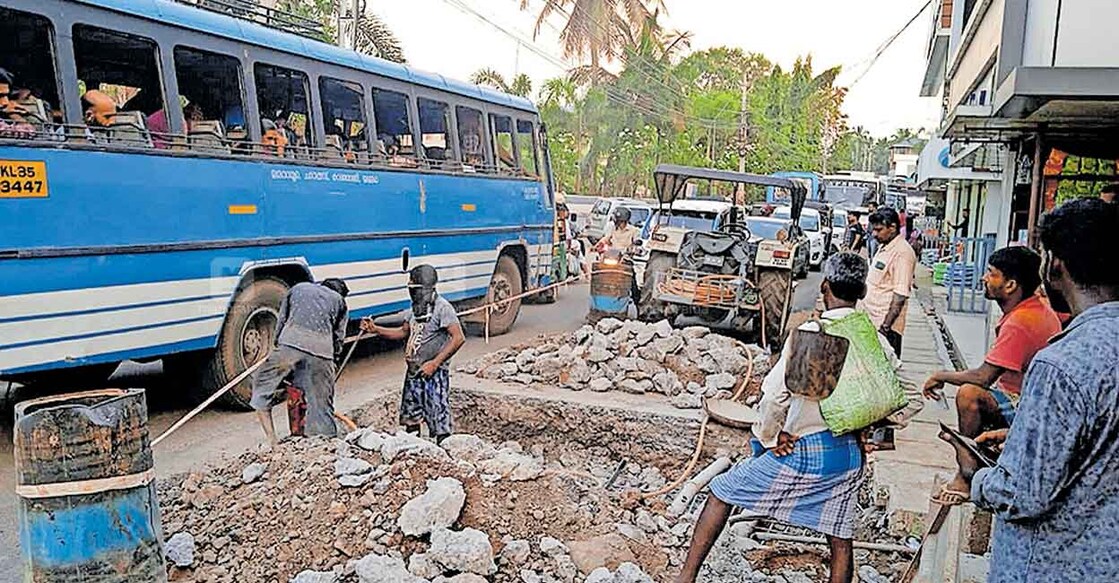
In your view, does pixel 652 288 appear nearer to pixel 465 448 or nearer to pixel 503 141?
pixel 503 141

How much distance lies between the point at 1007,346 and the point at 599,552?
2058mm

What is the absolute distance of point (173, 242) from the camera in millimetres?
6414

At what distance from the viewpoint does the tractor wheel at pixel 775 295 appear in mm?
9844

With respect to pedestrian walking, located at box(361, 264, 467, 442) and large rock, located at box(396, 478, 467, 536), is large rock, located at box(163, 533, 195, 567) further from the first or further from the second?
pedestrian walking, located at box(361, 264, 467, 442)

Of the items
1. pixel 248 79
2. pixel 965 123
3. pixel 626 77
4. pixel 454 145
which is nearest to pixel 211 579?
pixel 248 79

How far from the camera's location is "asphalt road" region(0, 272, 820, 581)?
5.18 metres

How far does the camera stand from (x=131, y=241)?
608cm

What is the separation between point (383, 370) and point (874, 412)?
20.7 feet

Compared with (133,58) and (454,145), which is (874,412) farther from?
(454,145)

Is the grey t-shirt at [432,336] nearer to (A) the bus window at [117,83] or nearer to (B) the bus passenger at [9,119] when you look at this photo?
(A) the bus window at [117,83]

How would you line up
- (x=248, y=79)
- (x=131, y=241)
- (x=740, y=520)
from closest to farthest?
(x=740, y=520)
(x=131, y=241)
(x=248, y=79)

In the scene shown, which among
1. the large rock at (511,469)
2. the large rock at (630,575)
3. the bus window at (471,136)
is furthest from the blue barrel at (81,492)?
the bus window at (471,136)

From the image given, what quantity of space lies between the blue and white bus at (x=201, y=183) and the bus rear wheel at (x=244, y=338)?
1cm

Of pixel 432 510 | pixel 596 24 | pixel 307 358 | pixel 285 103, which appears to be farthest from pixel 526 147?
pixel 596 24
